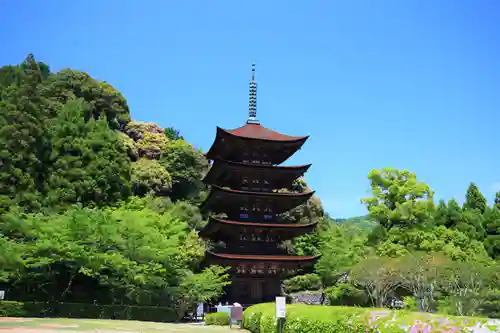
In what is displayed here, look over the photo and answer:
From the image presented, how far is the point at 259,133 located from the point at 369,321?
30.9 metres

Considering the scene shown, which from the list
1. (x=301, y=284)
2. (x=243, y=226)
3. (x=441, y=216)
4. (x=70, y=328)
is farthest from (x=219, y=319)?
(x=441, y=216)

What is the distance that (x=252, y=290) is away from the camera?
38062 millimetres

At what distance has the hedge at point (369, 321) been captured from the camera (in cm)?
977

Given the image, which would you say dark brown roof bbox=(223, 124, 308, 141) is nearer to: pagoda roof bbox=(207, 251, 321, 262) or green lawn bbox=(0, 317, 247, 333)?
pagoda roof bbox=(207, 251, 321, 262)

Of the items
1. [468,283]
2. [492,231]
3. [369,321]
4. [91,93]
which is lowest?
[369,321]

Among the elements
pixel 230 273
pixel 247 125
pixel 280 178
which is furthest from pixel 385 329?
pixel 247 125

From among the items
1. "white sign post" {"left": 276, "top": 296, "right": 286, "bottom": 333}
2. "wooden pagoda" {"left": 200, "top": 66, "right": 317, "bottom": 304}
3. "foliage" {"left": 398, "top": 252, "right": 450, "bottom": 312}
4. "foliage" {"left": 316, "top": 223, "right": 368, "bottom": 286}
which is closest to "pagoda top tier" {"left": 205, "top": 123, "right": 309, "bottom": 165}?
"wooden pagoda" {"left": 200, "top": 66, "right": 317, "bottom": 304}

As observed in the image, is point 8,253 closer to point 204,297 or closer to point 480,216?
point 204,297

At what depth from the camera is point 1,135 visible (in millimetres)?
36531

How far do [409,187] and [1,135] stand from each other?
3246cm

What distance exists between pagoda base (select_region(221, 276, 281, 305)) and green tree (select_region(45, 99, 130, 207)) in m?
12.2

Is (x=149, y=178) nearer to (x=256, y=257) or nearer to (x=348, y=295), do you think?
(x=256, y=257)

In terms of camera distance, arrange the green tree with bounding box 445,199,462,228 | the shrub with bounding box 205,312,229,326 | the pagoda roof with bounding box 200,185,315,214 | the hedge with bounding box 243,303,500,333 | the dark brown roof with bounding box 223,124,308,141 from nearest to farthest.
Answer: the hedge with bounding box 243,303,500,333 < the shrub with bounding box 205,312,229,326 < the pagoda roof with bounding box 200,185,315,214 < the dark brown roof with bounding box 223,124,308,141 < the green tree with bounding box 445,199,462,228

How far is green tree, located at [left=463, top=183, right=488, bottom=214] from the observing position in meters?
50.6
